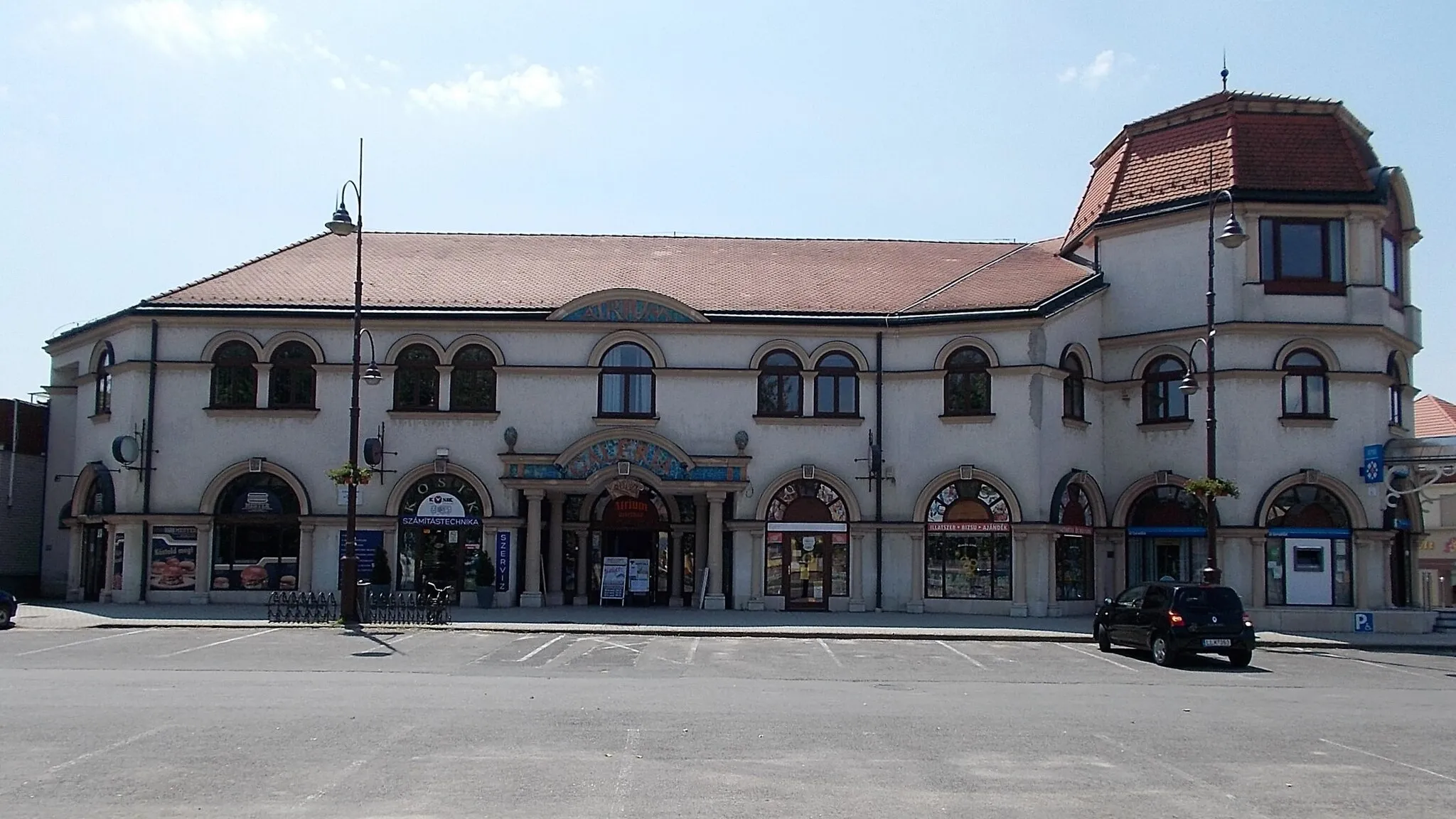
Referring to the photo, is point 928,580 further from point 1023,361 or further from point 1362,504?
point 1362,504

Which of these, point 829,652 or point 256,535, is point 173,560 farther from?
point 829,652

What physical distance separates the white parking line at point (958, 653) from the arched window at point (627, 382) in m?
10.4

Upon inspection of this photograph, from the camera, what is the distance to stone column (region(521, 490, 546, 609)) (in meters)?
31.9

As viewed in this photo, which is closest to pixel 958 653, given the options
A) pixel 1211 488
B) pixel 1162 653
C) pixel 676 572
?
pixel 1162 653

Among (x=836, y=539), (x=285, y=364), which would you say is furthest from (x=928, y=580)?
(x=285, y=364)

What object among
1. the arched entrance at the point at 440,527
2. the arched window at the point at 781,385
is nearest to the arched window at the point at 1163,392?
the arched window at the point at 781,385

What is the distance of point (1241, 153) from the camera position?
105ft

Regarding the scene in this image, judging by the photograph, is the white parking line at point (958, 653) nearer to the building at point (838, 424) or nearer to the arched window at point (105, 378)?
the building at point (838, 424)

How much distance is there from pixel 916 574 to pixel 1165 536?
21.3ft

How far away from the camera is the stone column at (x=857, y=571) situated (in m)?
32.1

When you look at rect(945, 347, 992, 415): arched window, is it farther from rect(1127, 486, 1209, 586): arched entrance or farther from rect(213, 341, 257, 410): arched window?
rect(213, 341, 257, 410): arched window

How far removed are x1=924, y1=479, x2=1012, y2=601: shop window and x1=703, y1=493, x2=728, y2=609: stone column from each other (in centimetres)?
508

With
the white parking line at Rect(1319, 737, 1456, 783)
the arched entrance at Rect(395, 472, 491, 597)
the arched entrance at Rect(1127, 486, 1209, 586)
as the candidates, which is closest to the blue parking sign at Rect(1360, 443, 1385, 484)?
the arched entrance at Rect(1127, 486, 1209, 586)

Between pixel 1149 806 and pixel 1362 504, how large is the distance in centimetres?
2385
